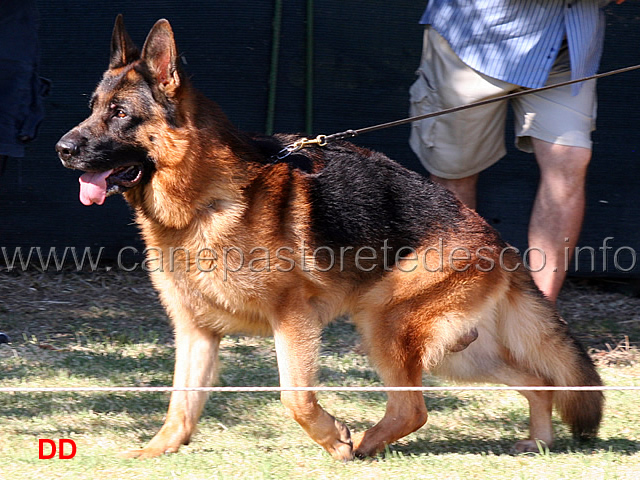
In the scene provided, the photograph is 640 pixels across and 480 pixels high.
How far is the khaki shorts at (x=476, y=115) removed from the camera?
4.36 meters

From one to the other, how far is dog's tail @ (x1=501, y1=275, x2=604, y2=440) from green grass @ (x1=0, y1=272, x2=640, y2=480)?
0.17 m

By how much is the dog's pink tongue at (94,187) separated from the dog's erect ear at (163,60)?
410 mm

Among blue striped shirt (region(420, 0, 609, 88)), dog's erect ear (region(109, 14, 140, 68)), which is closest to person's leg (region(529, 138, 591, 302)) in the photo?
blue striped shirt (region(420, 0, 609, 88))

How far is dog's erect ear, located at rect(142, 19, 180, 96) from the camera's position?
3344mm

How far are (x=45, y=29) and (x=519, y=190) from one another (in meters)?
3.49

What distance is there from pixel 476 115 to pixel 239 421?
1.95 meters

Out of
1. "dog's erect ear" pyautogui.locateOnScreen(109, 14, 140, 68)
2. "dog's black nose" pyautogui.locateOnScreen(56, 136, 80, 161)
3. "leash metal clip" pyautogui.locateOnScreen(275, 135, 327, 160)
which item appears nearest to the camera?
"dog's black nose" pyautogui.locateOnScreen(56, 136, 80, 161)

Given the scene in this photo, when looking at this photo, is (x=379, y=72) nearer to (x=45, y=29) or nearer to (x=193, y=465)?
(x=45, y=29)

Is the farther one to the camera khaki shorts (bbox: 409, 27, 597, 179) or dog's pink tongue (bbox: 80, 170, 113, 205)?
khaki shorts (bbox: 409, 27, 597, 179)

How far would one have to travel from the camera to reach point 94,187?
10.9ft

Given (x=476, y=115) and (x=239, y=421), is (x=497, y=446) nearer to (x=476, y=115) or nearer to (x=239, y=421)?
(x=239, y=421)

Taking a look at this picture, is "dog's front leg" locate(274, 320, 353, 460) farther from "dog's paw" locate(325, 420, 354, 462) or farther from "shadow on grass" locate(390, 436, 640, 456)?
"shadow on grass" locate(390, 436, 640, 456)

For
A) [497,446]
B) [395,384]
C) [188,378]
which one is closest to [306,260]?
[395,384]

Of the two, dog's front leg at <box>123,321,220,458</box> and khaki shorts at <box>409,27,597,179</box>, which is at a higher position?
khaki shorts at <box>409,27,597,179</box>
